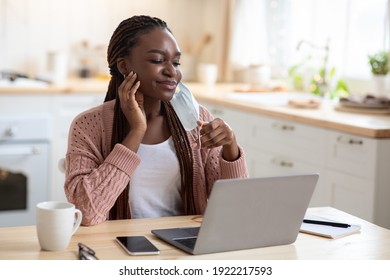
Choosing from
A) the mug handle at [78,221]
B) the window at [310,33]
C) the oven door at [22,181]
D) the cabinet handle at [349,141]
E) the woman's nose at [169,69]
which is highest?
the window at [310,33]

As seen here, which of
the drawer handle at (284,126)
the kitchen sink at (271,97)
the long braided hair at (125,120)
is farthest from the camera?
the kitchen sink at (271,97)

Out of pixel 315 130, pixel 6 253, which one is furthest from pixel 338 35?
pixel 6 253

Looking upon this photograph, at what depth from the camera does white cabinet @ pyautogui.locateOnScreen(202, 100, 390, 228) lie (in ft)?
8.88

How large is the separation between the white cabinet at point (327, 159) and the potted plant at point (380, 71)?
58 cm

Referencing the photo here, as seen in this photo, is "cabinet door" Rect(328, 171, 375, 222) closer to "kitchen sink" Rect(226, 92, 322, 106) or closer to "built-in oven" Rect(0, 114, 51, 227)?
"kitchen sink" Rect(226, 92, 322, 106)

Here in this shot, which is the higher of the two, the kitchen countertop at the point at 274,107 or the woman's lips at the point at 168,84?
the woman's lips at the point at 168,84

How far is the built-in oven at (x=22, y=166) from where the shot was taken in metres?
3.78

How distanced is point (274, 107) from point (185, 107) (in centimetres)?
158

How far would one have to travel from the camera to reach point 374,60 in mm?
3465

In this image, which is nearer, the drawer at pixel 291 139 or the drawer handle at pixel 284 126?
the drawer at pixel 291 139

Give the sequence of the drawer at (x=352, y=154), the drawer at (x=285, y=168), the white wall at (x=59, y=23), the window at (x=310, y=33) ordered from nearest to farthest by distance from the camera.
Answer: the drawer at (x=352, y=154), the drawer at (x=285, y=168), the window at (x=310, y=33), the white wall at (x=59, y=23)

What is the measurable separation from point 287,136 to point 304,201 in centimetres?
176

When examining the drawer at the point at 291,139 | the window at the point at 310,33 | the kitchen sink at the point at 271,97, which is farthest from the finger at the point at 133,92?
the window at the point at 310,33

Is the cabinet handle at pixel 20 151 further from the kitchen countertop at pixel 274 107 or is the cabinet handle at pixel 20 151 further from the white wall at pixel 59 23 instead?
the white wall at pixel 59 23
